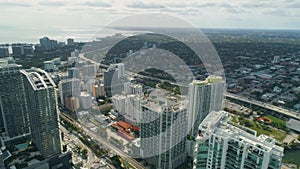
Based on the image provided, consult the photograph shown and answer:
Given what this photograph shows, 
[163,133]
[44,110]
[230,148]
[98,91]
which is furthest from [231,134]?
[98,91]

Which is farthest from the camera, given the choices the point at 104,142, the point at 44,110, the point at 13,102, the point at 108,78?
the point at 108,78

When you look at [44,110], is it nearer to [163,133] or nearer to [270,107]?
[163,133]

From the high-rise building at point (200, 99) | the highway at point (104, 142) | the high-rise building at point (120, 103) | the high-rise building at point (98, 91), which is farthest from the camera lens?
the high-rise building at point (98, 91)

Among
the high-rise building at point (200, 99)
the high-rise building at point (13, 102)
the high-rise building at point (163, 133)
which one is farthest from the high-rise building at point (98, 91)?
the high-rise building at point (200, 99)

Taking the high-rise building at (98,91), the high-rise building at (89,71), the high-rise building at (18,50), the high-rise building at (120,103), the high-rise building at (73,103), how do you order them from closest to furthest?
the high-rise building at (120,103), the high-rise building at (73,103), the high-rise building at (98,91), the high-rise building at (89,71), the high-rise building at (18,50)

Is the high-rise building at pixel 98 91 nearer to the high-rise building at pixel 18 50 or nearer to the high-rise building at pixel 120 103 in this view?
the high-rise building at pixel 120 103

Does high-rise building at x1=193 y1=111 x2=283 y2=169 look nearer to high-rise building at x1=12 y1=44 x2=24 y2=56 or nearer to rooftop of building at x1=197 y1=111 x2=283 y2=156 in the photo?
rooftop of building at x1=197 y1=111 x2=283 y2=156
